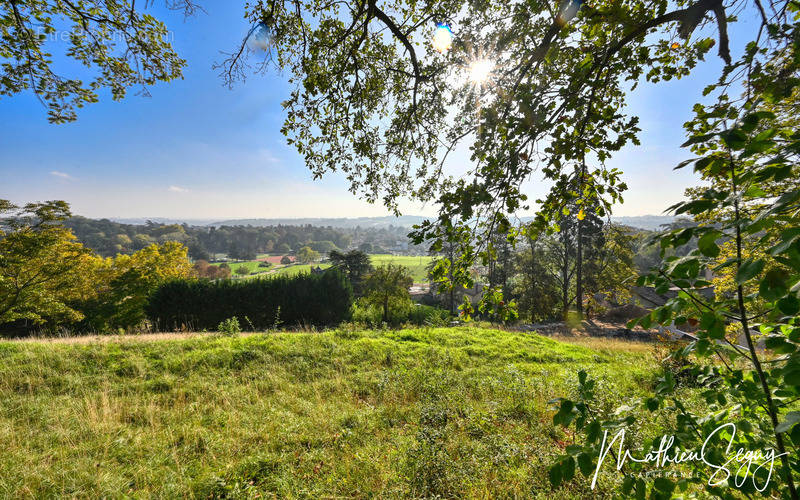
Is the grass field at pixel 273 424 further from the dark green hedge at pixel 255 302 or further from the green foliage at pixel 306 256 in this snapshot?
the green foliage at pixel 306 256

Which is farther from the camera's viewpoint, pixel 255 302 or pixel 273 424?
pixel 255 302

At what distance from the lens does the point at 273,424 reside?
14.4 ft

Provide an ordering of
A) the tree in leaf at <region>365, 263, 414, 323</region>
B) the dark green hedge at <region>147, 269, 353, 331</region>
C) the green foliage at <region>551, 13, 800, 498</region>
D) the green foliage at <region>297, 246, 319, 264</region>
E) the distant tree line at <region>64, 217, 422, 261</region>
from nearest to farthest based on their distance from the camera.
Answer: the green foliage at <region>551, 13, 800, 498</region> < the dark green hedge at <region>147, 269, 353, 331</region> < the tree in leaf at <region>365, 263, 414, 323</region> < the distant tree line at <region>64, 217, 422, 261</region> < the green foliage at <region>297, 246, 319, 264</region>

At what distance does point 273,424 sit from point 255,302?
19257mm

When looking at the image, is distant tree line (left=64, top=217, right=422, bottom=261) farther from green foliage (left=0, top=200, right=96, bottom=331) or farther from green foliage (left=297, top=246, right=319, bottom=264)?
green foliage (left=0, top=200, right=96, bottom=331)

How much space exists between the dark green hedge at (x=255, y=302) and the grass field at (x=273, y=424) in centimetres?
1065

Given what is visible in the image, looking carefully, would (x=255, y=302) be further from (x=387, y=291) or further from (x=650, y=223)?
(x=650, y=223)

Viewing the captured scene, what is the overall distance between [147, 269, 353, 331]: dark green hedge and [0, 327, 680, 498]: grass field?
10.6 metres

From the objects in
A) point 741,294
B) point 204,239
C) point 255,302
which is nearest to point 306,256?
point 204,239

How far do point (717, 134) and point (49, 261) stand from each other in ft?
106

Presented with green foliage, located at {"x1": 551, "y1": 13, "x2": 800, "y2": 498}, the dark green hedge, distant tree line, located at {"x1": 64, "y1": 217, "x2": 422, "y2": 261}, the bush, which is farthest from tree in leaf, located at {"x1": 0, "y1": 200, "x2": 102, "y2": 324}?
distant tree line, located at {"x1": 64, "y1": 217, "x2": 422, "y2": 261}

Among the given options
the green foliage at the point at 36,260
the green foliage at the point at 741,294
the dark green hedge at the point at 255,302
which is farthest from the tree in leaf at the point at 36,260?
the green foliage at the point at 741,294

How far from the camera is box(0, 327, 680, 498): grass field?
10.5 ft

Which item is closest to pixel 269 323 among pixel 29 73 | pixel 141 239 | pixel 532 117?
pixel 29 73
